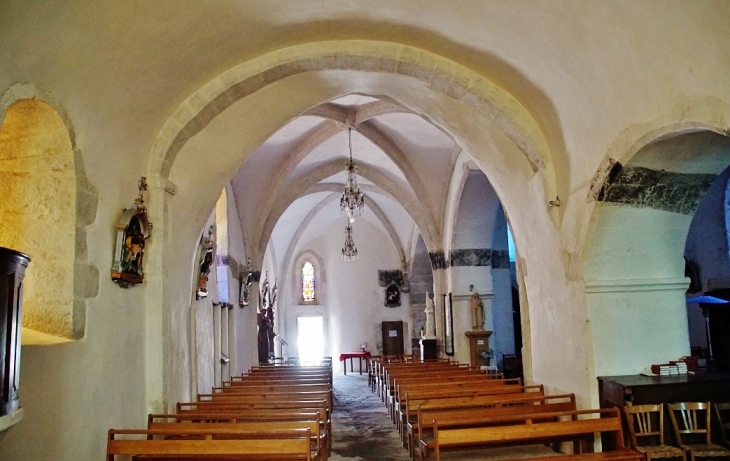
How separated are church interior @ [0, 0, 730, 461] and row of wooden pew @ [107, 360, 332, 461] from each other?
1.02 ft

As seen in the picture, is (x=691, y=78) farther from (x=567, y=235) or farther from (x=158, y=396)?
(x=158, y=396)

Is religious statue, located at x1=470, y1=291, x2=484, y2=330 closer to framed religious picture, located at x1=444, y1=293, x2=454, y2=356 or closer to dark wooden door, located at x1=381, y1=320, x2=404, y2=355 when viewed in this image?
framed religious picture, located at x1=444, y1=293, x2=454, y2=356

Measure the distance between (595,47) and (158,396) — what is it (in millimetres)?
→ 5341

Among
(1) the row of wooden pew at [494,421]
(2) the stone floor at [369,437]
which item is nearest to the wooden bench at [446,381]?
(1) the row of wooden pew at [494,421]

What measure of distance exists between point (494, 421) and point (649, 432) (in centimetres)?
147

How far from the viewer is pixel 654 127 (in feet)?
16.3

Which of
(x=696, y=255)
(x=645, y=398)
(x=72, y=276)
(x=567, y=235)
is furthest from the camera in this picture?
(x=696, y=255)

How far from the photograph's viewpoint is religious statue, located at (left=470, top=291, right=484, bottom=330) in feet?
44.8

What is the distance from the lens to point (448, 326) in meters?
14.3

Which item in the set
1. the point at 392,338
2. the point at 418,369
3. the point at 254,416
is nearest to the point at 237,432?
the point at 254,416

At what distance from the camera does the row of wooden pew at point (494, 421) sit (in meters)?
5.17

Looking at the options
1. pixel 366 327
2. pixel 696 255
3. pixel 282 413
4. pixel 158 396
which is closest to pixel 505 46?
pixel 282 413

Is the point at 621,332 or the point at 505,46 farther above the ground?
the point at 505,46

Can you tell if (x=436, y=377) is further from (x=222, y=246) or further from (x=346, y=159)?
(x=346, y=159)
